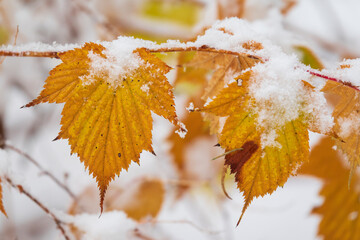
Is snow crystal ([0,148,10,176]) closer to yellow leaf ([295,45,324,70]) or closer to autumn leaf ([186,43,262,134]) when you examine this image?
autumn leaf ([186,43,262,134])

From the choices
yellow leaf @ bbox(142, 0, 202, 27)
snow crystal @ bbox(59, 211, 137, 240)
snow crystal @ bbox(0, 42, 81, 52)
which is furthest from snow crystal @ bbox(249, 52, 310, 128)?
yellow leaf @ bbox(142, 0, 202, 27)

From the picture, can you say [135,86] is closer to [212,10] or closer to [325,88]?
[325,88]

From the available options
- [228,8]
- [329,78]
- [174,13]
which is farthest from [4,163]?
[174,13]

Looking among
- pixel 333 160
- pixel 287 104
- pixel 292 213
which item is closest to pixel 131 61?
pixel 287 104

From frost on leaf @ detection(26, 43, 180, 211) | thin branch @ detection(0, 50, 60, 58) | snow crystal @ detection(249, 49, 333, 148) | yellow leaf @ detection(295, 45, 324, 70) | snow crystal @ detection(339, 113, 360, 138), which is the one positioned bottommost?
snow crystal @ detection(339, 113, 360, 138)

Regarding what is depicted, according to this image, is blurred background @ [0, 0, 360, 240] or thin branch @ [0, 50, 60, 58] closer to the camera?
thin branch @ [0, 50, 60, 58]

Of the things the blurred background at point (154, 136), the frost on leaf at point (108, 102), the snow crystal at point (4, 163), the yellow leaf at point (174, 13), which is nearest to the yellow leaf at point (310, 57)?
the blurred background at point (154, 136)
